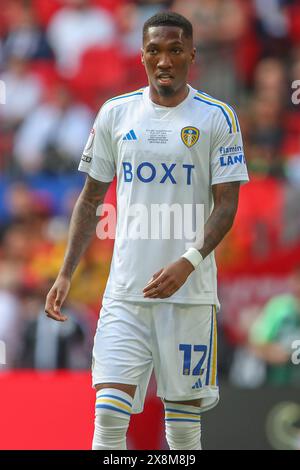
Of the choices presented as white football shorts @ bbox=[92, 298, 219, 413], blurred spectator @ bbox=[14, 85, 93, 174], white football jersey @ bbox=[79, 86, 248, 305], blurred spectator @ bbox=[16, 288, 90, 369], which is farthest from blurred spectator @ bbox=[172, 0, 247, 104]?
white football shorts @ bbox=[92, 298, 219, 413]

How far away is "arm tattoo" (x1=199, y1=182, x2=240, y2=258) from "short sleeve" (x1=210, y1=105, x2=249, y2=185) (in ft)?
0.14

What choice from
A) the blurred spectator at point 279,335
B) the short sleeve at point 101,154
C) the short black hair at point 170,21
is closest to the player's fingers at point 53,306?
the short sleeve at point 101,154

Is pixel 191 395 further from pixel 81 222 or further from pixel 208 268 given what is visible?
pixel 81 222

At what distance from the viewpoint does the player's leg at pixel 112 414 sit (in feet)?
16.6

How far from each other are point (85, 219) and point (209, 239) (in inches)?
28.0

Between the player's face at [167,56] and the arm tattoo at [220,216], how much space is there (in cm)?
55

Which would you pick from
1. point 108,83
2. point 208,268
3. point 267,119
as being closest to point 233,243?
point 267,119

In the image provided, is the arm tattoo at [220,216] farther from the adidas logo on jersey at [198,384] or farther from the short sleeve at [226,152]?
the adidas logo on jersey at [198,384]

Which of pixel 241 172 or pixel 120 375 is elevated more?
pixel 241 172

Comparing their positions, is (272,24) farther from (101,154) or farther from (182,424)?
(182,424)

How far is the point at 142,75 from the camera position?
12.7 meters

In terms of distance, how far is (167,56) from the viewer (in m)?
5.13

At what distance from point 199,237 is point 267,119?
7370mm

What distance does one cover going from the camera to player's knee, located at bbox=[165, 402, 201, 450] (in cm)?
532
